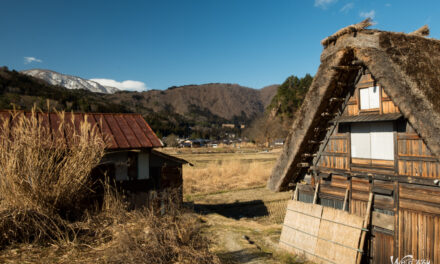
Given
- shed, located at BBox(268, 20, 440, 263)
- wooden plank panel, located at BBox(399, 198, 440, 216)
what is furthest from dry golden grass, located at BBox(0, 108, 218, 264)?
wooden plank panel, located at BBox(399, 198, 440, 216)

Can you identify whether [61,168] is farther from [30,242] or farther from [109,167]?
[109,167]

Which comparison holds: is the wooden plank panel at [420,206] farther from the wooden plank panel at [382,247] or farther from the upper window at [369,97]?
the upper window at [369,97]

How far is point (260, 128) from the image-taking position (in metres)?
51.2

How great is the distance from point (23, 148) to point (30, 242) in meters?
1.52

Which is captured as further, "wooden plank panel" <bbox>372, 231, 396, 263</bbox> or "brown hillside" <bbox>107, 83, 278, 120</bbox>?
"brown hillside" <bbox>107, 83, 278, 120</bbox>

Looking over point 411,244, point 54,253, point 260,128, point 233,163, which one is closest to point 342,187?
point 411,244

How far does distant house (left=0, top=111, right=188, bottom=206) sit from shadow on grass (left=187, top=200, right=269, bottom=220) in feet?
7.16

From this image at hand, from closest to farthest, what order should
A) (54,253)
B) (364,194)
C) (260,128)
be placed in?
(54,253)
(364,194)
(260,128)

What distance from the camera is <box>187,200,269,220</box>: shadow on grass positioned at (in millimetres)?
9666

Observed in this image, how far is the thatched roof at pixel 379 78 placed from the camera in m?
3.12

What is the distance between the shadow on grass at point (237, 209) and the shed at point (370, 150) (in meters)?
4.75

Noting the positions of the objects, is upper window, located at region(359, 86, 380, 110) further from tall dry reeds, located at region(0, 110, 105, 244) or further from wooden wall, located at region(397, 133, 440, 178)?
tall dry reeds, located at region(0, 110, 105, 244)

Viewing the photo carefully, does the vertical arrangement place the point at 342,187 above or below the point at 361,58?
below

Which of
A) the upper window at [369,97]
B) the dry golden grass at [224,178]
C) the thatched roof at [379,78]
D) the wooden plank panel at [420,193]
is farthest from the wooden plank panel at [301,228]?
the dry golden grass at [224,178]
